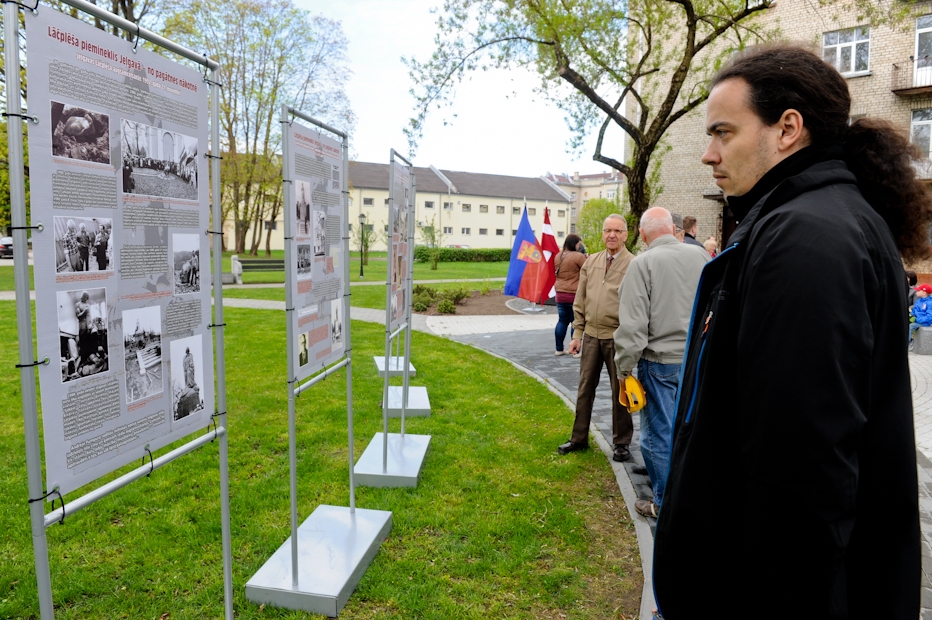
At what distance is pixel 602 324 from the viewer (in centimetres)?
554

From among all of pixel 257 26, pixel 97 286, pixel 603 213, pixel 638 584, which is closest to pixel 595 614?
pixel 638 584

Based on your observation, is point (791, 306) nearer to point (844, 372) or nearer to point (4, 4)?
point (844, 372)

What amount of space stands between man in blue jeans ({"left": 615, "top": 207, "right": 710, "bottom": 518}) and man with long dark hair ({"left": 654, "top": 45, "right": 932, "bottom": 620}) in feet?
8.73

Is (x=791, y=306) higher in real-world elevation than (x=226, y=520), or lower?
higher

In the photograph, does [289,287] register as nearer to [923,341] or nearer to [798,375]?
[798,375]

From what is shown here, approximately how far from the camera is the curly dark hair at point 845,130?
1481 millimetres

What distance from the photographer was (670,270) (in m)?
4.27

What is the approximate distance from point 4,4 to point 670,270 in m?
3.72

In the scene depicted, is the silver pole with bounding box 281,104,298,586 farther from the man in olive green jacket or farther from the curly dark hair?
the man in olive green jacket

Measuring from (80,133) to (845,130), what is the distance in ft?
6.78

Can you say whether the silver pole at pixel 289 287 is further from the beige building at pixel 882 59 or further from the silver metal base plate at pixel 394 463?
the beige building at pixel 882 59

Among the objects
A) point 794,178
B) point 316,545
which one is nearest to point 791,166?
point 794,178

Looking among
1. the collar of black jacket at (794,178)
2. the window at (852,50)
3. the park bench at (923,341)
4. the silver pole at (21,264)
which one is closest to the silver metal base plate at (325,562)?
the silver pole at (21,264)

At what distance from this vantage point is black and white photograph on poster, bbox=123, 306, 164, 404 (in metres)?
2.10
